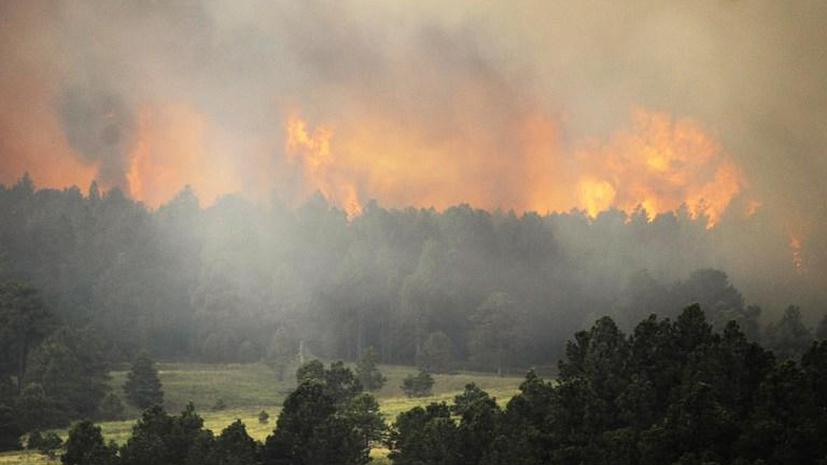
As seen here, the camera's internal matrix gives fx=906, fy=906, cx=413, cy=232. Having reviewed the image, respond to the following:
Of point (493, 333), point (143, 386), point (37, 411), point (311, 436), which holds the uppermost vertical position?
point (493, 333)

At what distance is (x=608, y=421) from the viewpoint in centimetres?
6925

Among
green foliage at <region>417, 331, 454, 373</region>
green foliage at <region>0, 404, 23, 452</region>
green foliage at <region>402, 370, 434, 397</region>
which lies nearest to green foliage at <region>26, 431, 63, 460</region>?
green foliage at <region>0, 404, 23, 452</region>

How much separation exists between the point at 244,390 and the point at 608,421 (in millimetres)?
97118

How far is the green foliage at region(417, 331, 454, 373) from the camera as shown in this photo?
176250 millimetres

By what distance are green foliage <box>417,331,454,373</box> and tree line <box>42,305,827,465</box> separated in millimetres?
83178


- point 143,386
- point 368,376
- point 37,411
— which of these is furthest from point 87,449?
point 368,376

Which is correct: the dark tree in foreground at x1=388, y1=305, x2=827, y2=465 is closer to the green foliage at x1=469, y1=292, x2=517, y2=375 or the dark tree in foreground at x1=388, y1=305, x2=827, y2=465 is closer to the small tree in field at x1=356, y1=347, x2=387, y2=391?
the small tree in field at x1=356, y1=347, x2=387, y2=391

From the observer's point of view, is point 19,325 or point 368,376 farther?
point 19,325

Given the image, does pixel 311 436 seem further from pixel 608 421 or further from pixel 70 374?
pixel 70 374

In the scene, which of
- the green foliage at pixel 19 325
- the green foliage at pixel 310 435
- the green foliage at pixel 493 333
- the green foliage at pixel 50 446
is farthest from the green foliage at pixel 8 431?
the green foliage at pixel 493 333

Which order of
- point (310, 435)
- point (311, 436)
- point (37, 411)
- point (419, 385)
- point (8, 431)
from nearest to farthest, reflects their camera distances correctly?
1. point (311, 436)
2. point (310, 435)
3. point (8, 431)
4. point (37, 411)
5. point (419, 385)

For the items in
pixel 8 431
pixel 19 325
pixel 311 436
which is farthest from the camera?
pixel 19 325

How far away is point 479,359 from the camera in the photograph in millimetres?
187625

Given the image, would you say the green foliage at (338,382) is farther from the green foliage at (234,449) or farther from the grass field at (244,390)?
the green foliage at (234,449)
